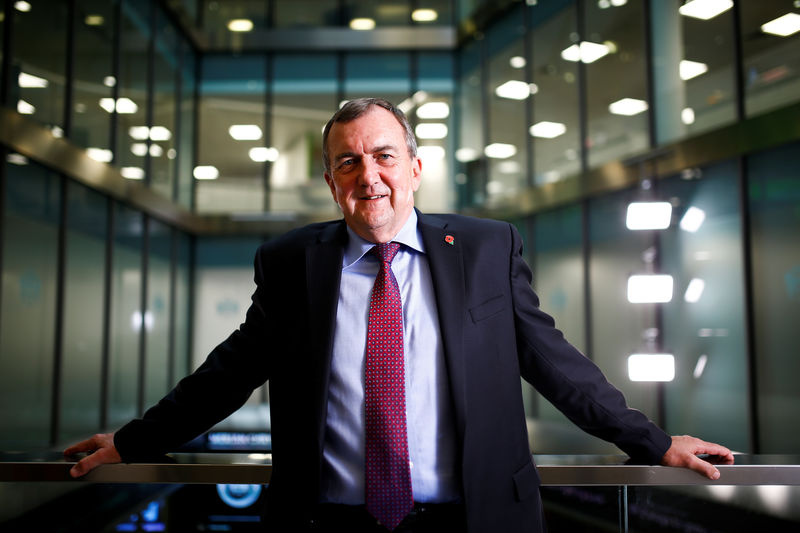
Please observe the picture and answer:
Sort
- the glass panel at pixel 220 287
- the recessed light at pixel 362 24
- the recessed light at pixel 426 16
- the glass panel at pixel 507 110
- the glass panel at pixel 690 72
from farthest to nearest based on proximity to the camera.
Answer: the recessed light at pixel 362 24
the recessed light at pixel 426 16
the glass panel at pixel 220 287
the glass panel at pixel 507 110
the glass panel at pixel 690 72

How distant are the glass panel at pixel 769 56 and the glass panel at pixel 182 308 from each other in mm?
9092

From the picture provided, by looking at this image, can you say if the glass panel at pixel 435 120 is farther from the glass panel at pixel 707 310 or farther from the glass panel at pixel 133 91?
the glass panel at pixel 707 310

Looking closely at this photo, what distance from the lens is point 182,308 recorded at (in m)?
11.6

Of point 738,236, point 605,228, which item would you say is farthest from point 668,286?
point 605,228

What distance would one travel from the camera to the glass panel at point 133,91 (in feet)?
29.3

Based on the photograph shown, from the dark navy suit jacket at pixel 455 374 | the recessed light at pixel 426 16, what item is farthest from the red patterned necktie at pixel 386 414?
the recessed light at pixel 426 16

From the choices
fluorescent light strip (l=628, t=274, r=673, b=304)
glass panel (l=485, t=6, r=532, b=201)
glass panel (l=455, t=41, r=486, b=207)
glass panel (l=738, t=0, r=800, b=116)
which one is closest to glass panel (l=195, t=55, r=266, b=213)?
glass panel (l=455, t=41, r=486, b=207)

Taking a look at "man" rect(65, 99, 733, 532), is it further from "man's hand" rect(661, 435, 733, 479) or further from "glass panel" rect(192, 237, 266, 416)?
"glass panel" rect(192, 237, 266, 416)

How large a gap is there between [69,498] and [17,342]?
17.6 feet

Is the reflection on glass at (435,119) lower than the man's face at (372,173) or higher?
higher

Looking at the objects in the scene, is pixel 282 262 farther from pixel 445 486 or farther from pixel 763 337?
pixel 763 337

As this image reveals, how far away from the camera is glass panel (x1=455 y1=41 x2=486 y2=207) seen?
36.6ft

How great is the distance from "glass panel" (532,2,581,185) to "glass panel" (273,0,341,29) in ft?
14.4

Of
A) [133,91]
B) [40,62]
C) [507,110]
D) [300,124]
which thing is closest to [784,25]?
[507,110]
